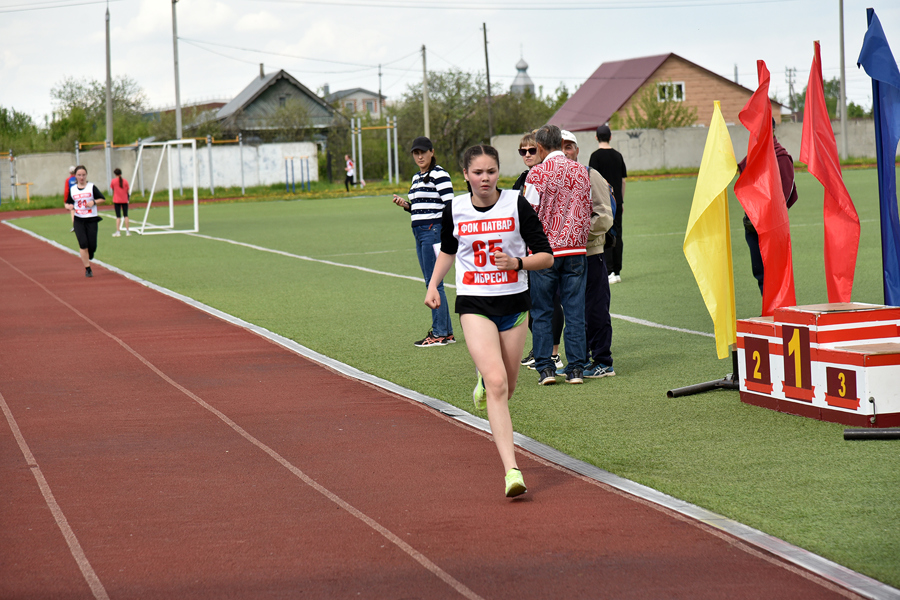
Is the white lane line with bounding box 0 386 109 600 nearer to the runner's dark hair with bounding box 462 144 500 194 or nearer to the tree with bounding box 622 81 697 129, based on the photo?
the runner's dark hair with bounding box 462 144 500 194

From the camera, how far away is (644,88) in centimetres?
7344

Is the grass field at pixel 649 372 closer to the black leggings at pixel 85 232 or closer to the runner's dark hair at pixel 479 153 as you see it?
the black leggings at pixel 85 232

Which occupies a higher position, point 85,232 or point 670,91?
point 670,91

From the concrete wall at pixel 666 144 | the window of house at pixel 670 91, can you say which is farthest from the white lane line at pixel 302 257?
the window of house at pixel 670 91

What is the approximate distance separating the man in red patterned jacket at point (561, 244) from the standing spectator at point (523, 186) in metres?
0.08

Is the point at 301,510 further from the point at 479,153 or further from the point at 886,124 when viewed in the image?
the point at 886,124

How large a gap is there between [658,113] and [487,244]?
6399 centimetres

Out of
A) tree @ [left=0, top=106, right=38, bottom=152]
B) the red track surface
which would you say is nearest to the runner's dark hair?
the red track surface

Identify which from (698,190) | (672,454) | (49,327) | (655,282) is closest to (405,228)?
(655,282)

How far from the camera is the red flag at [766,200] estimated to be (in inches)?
306

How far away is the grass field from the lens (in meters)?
5.04

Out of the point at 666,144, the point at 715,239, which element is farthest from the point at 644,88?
the point at 715,239

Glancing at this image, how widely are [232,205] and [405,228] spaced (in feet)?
67.4

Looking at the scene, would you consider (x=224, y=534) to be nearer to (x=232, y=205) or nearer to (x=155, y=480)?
(x=155, y=480)
